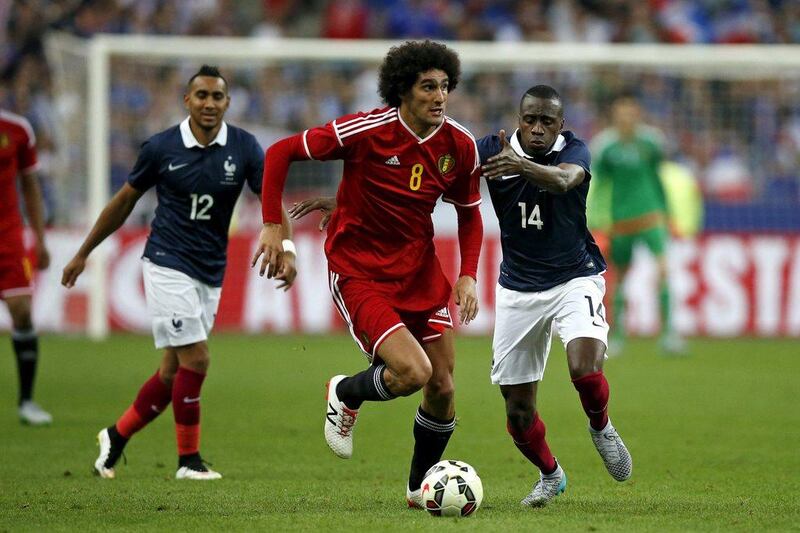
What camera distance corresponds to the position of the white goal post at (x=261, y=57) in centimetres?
1828

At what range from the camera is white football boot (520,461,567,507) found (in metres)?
7.29

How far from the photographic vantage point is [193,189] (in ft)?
28.5

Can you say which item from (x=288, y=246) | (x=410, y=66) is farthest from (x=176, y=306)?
(x=410, y=66)

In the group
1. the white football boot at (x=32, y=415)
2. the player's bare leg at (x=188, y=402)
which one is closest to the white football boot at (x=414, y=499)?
the player's bare leg at (x=188, y=402)

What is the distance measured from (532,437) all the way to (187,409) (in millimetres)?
2292

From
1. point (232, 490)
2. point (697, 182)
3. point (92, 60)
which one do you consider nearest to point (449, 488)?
point (232, 490)

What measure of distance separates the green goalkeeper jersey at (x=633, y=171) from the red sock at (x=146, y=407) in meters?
8.78

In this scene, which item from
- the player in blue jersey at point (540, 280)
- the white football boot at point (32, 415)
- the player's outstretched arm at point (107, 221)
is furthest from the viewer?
the white football boot at point (32, 415)

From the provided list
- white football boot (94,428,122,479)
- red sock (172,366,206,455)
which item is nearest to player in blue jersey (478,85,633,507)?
red sock (172,366,206,455)

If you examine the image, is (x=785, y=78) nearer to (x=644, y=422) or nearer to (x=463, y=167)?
(x=644, y=422)

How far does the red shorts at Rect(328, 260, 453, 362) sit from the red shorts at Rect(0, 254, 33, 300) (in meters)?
4.57

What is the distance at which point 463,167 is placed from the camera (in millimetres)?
7348

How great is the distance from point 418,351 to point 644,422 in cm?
470

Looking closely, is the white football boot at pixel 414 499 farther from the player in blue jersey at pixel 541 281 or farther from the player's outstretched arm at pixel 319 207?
the player's outstretched arm at pixel 319 207
